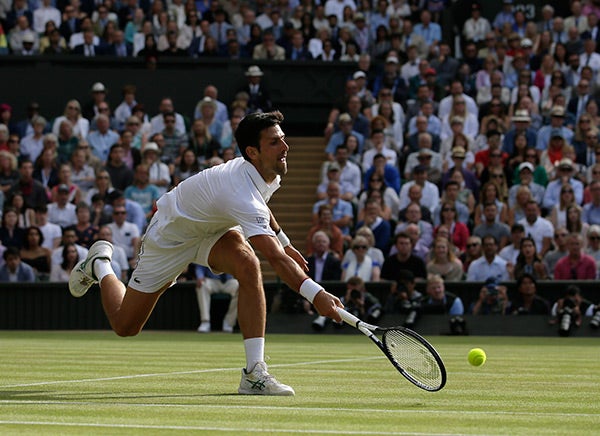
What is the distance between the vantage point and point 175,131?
77.8 feet

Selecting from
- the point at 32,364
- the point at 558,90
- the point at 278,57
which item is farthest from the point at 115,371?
the point at 278,57

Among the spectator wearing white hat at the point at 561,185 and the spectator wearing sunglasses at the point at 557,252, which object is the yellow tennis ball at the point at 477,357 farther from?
the spectator wearing white hat at the point at 561,185

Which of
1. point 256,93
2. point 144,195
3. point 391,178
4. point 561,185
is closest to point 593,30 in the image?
point 561,185

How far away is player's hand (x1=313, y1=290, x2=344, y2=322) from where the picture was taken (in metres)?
7.76

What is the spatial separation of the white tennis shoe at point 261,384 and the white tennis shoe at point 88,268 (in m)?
2.30

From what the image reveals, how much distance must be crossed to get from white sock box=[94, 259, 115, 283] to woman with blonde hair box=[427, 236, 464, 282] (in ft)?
33.7

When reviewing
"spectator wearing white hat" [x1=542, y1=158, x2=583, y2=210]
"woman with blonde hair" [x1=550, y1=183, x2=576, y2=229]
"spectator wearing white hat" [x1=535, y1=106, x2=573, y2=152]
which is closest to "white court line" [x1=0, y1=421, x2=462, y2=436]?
"woman with blonde hair" [x1=550, y1=183, x2=576, y2=229]

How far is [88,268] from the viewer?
10.4 metres

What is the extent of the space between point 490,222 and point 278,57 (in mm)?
8078

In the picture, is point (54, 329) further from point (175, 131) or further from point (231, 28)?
point (231, 28)

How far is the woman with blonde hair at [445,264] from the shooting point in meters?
20.0

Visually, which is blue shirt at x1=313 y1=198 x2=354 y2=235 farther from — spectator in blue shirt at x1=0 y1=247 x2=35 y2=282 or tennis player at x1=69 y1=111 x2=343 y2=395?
tennis player at x1=69 y1=111 x2=343 y2=395

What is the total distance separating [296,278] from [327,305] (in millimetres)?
381

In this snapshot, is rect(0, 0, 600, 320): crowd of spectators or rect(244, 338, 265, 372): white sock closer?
rect(244, 338, 265, 372): white sock
